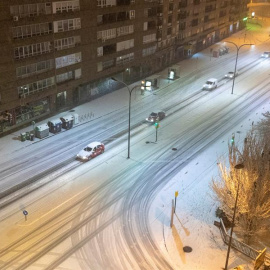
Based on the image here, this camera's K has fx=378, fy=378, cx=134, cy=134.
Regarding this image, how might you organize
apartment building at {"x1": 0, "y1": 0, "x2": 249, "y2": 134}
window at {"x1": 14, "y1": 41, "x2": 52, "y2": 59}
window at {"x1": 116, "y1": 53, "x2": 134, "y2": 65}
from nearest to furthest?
apartment building at {"x1": 0, "y1": 0, "x2": 249, "y2": 134} < window at {"x1": 14, "y1": 41, "x2": 52, "y2": 59} < window at {"x1": 116, "y1": 53, "x2": 134, "y2": 65}

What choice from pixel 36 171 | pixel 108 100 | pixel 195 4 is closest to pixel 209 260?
pixel 36 171

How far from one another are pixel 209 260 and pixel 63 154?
21.0m

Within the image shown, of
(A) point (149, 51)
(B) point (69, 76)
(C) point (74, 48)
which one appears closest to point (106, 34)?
(C) point (74, 48)

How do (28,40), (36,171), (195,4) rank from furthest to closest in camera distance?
(195,4), (28,40), (36,171)

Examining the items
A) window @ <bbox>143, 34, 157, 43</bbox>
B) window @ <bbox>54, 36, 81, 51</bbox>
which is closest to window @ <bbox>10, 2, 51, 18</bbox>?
window @ <bbox>54, 36, 81, 51</bbox>

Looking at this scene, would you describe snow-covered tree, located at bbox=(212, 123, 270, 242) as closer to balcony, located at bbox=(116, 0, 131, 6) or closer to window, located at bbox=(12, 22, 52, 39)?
window, located at bbox=(12, 22, 52, 39)

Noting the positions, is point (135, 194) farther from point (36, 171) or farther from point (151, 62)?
point (151, 62)

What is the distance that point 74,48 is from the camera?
5319 centimetres

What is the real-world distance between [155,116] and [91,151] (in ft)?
45.0

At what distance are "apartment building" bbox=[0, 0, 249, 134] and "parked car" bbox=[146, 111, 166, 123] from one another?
12020mm

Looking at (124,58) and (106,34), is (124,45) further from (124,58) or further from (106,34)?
(106,34)

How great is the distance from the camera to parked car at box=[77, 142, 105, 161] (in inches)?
1604

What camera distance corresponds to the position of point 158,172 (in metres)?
38.8

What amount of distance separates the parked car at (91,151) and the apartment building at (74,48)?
1152 centimetres
